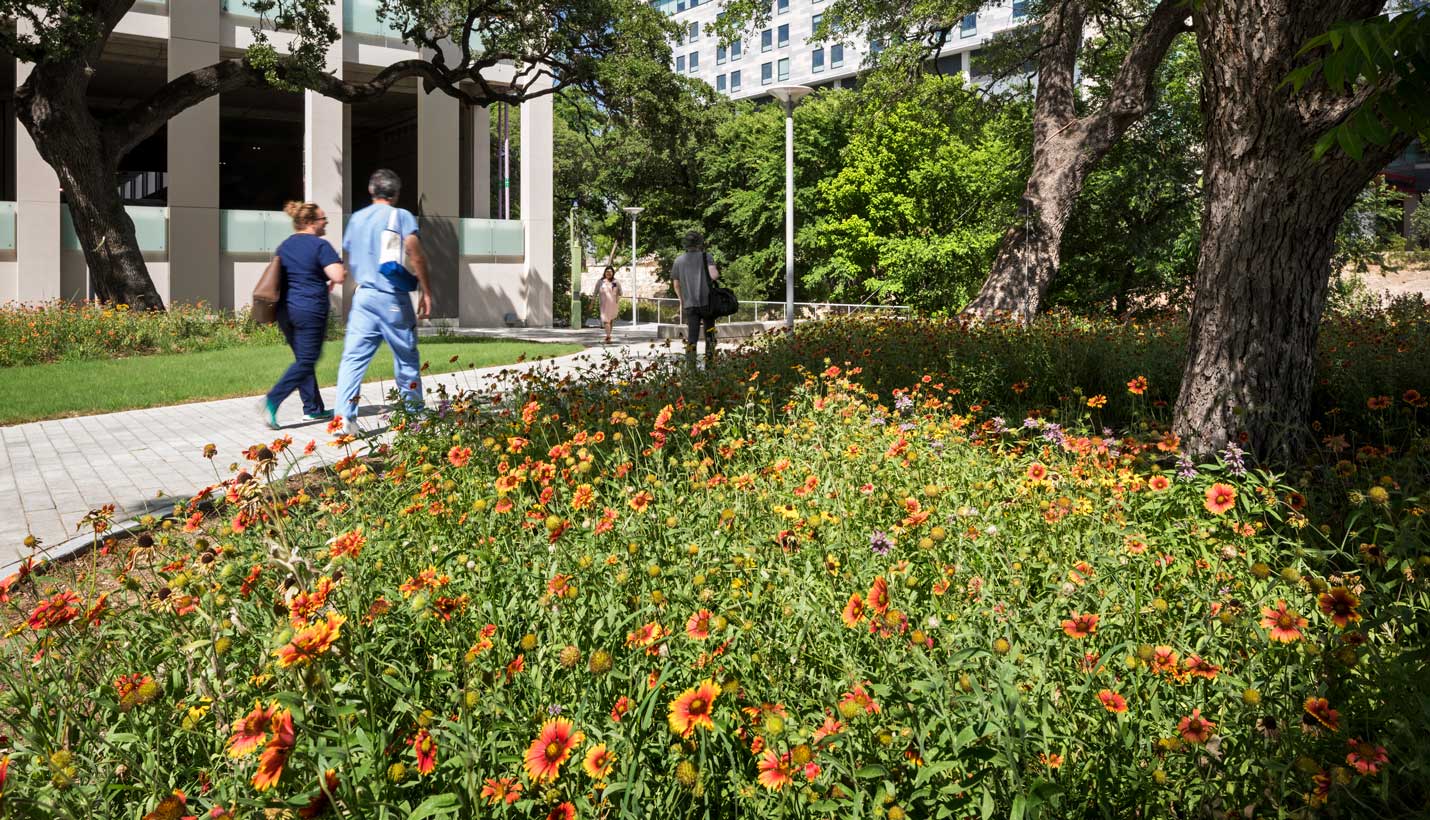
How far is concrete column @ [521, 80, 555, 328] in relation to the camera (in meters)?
28.8

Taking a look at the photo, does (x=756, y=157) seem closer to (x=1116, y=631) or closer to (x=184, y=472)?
(x=184, y=472)

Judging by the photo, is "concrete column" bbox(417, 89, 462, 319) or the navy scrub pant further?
"concrete column" bbox(417, 89, 462, 319)

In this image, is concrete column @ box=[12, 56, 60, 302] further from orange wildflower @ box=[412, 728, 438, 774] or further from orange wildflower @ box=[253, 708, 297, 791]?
orange wildflower @ box=[253, 708, 297, 791]

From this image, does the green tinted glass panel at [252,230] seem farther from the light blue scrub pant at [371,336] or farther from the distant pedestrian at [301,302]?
the light blue scrub pant at [371,336]

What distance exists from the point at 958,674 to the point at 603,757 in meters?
0.80

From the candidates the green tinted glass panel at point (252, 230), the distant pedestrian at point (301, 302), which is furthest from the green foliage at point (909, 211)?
the distant pedestrian at point (301, 302)

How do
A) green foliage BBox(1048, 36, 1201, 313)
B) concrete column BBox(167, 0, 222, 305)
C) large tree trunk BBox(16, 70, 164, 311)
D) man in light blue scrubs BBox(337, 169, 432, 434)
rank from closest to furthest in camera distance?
1. man in light blue scrubs BBox(337, 169, 432, 434)
2. large tree trunk BBox(16, 70, 164, 311)
3. green foliage BBox(1048, 36, 1201, 313)
4. concrete column BBox(167, 0, 222, 305)

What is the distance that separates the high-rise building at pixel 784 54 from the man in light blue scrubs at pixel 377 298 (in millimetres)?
50955

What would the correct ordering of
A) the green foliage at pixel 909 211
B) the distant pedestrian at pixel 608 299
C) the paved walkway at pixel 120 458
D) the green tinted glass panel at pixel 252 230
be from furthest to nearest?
the green foliage at pixel 909 211
the green tinted glass panel at pixel 252 230
the distant pedestrian at pixel 608 299
the paved walkway at pixel 120 458

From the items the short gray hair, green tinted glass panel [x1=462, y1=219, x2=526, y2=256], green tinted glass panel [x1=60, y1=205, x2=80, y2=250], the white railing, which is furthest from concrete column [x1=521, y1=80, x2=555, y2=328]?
the short gray hair

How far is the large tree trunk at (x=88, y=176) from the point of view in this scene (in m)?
17.5

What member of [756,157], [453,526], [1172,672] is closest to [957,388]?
[453,526]

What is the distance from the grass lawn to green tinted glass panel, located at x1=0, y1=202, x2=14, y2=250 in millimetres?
9199

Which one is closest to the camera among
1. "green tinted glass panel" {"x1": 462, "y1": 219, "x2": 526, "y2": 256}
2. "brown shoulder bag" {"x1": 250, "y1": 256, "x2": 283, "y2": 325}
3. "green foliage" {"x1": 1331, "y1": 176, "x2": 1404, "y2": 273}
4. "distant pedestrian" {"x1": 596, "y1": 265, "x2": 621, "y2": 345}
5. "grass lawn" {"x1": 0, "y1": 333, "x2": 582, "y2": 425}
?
"brown shoulder bag" {"x1": 250, "y1": 256, "x2": 283, "y2": 325}
